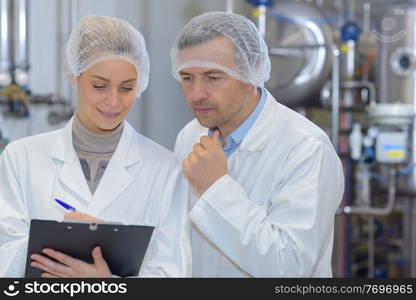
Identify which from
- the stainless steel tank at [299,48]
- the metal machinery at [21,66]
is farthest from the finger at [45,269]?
the stainless steel tank at [299,48]

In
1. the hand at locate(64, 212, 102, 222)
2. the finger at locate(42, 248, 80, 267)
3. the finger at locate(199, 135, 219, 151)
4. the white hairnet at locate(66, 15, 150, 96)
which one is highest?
the white hairnet at locate(66, 15, 150, 96)

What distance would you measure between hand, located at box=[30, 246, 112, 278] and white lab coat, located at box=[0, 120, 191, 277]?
66 mm

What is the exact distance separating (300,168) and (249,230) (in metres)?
0.19

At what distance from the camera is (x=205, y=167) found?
1.51 m

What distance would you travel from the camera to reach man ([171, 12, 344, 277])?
1478mm

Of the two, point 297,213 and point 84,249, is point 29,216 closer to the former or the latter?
point 84,249

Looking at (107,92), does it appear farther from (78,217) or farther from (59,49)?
(59,49)

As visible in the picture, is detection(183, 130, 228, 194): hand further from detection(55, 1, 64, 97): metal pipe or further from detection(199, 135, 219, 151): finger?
detection(55, 1, 64, 97): metal pipe

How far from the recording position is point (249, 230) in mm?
1461

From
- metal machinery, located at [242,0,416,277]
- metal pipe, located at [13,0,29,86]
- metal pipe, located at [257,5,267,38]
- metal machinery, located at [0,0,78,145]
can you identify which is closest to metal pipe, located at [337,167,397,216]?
metal machinery, located at [242,0,416,277]

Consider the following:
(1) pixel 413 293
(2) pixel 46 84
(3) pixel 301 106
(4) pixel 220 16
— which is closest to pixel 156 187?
(4) pixel 220 16

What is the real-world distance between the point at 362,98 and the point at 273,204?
8.79ft

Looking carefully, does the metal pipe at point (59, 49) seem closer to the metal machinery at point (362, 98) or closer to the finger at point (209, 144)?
the metal machinery at point (362, 98)

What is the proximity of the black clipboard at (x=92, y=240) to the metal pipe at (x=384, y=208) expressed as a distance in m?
2.38
